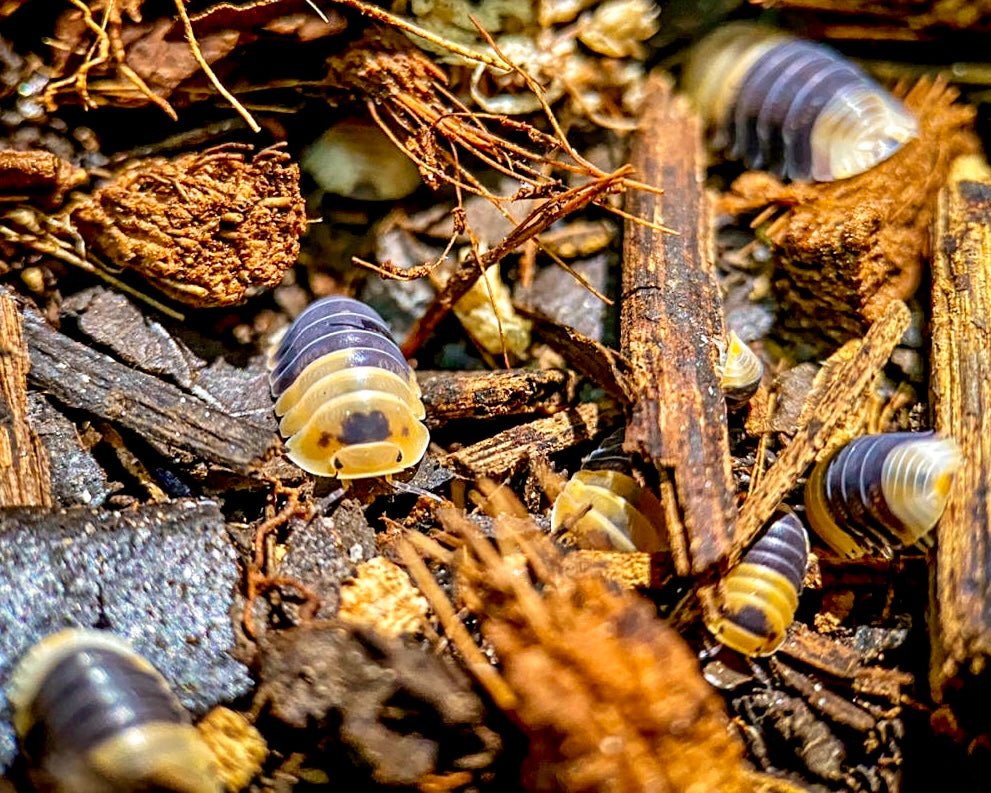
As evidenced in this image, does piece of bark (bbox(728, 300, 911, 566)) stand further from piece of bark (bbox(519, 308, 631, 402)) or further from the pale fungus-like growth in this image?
the pale fungus-like growth

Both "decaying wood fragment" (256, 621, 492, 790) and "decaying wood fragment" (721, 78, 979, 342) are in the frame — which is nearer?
"decaying wood fragment" (256, 621, 492, 790)

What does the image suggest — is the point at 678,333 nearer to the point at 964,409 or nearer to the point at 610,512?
the point at 610,512

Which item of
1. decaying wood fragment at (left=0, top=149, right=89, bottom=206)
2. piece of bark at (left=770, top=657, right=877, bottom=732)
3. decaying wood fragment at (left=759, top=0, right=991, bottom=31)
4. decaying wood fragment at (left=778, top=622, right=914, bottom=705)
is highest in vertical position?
decaying wood fragment at (left=759, top=0, right=991, bottom=31)

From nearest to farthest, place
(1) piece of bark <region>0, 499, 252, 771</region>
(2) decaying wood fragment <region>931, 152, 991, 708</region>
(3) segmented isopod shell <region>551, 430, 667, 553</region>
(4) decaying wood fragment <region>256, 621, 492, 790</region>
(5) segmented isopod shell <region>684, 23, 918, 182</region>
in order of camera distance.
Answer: (4) decaying wood fragment <region>256, 621, 492, 790</region> < (1) piece of bark <region>0, 499, 252, 771</region> < (2) decaying wood fragment <region>931, 152, 991, 708</region> < (3) segmented isopod shell <region>551, 430, 667, 553</region> < (5) segmented isopod shell <region>684, 23, 918, 182</region>

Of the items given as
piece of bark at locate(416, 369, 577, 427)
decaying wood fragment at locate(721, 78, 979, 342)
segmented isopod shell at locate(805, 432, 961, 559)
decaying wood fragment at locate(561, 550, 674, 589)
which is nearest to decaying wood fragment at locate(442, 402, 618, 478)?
piece of bark at locate(416, 369, 577, 427)

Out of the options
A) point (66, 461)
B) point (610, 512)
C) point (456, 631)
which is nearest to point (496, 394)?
point (610, 512)

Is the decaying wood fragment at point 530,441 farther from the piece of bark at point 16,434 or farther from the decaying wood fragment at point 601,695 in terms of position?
the piece of bark at point 16,434

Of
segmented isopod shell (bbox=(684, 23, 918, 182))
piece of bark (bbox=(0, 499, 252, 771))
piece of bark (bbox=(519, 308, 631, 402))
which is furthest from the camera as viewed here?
segmented isopod shell (bbox=(684, 23, 918, 182))
